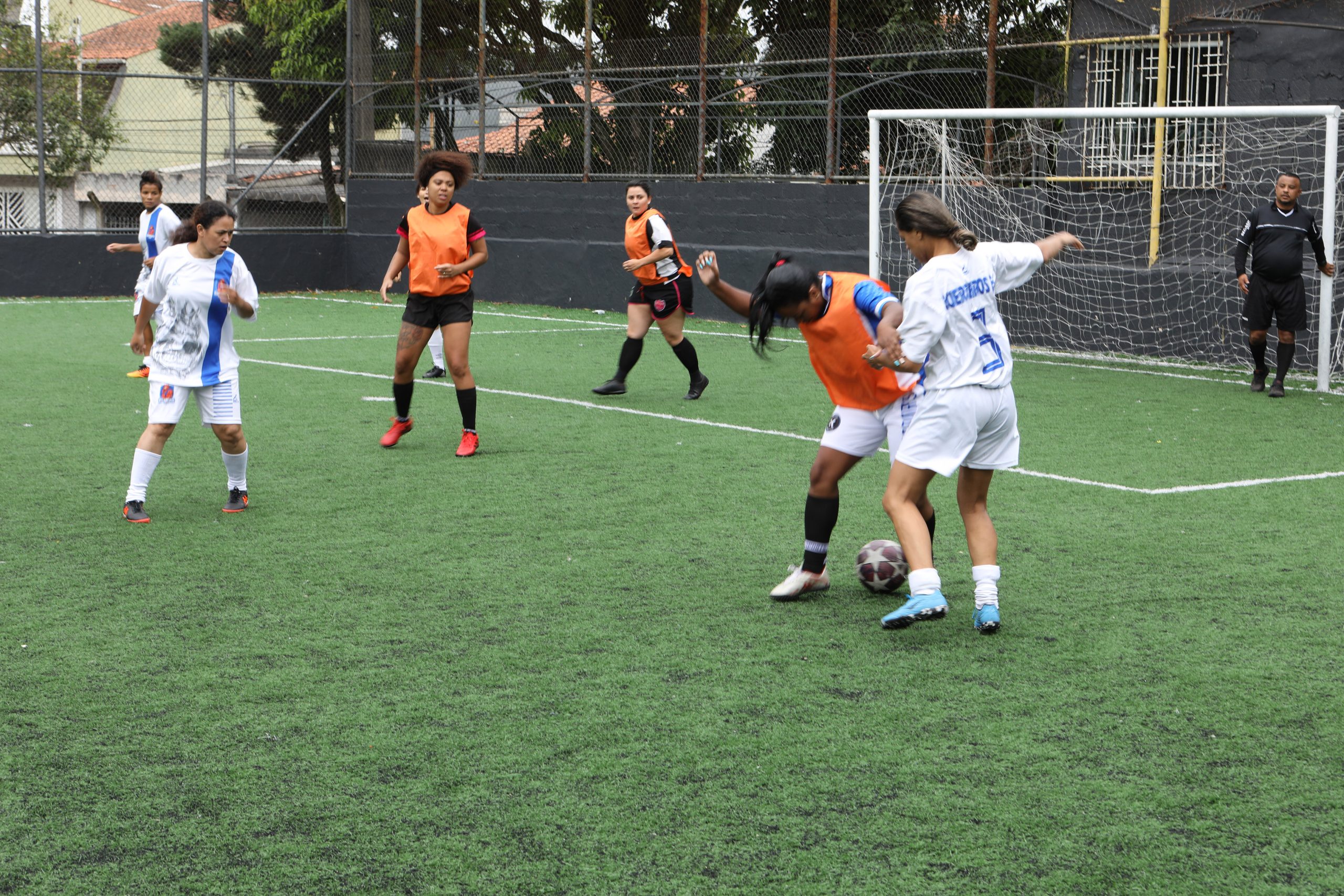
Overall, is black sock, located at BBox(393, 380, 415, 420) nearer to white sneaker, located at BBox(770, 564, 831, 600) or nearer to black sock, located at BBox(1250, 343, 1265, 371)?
white sneaker, located at BBox(770, 564, 831, 600)

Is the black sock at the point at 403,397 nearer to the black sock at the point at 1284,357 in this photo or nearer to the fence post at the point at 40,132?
the black sock at the point at 1284,357

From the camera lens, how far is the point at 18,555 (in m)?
6.37

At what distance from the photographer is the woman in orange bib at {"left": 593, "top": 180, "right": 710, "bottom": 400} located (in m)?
11.5

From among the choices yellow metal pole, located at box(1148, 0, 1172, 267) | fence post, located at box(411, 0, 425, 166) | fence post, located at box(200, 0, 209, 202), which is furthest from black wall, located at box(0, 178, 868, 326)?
yellow metal pole, located at box(1148, 0, 1172, 267)

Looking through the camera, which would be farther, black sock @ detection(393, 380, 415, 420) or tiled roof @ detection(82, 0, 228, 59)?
tiled roof @ detection(82, 0, 228, 59)

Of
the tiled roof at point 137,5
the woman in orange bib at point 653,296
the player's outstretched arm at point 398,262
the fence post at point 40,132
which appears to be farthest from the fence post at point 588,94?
the tiled roof at point 137,5

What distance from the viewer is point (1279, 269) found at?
12180 mm

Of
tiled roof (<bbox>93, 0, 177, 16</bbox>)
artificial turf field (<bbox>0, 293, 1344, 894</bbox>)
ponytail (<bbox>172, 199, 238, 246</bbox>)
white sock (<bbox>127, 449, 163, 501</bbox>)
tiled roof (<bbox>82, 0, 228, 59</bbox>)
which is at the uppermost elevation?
tiled roof (<bbox>93, 0, 177, 16</bbox>)

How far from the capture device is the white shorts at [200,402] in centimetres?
729

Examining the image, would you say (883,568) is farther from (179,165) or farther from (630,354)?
(179,165)

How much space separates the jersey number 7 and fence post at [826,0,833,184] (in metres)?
13.8

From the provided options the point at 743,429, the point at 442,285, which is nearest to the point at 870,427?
the point at 442,285

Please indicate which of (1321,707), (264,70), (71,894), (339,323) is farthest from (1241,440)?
(264,70)

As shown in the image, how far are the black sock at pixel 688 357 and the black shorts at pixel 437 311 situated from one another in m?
2.76
